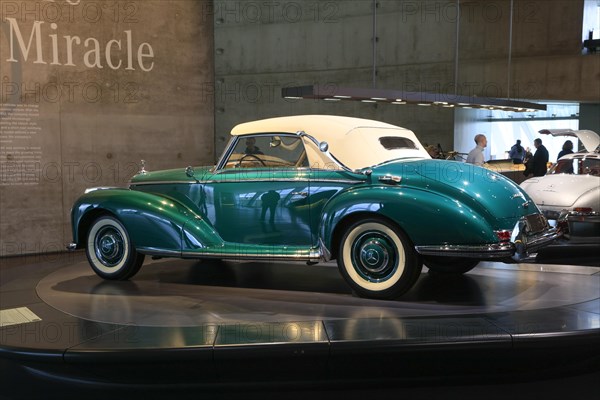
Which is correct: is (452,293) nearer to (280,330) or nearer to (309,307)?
(309,307)

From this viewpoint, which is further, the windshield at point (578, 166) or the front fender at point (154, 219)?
the windshield at point (578, 166)

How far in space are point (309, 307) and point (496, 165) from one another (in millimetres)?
8447

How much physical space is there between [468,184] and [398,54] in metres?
6.77

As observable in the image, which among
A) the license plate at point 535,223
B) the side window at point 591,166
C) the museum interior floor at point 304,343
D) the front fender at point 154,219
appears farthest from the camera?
the side window at point 591,166

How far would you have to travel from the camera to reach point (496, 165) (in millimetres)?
11508

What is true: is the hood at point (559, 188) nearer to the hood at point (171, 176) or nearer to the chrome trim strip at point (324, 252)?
the chrome trim strip at point (324, 252)

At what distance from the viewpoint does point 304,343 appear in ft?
11.0

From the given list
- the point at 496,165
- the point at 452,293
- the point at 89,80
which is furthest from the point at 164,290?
the point at 496,165

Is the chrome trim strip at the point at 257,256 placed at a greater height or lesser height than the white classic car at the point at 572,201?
lesser

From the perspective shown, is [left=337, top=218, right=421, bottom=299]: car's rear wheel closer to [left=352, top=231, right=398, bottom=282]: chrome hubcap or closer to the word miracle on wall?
[left=352, top=231, right=398, bottom=282]: chrome hubcap

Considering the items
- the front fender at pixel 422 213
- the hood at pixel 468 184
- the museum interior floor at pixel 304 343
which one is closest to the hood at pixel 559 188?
the museum interior floor at pixel 304 343

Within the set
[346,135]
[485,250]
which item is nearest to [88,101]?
[346,135]

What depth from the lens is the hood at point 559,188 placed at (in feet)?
22.1

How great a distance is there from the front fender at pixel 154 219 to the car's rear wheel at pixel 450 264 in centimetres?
200
